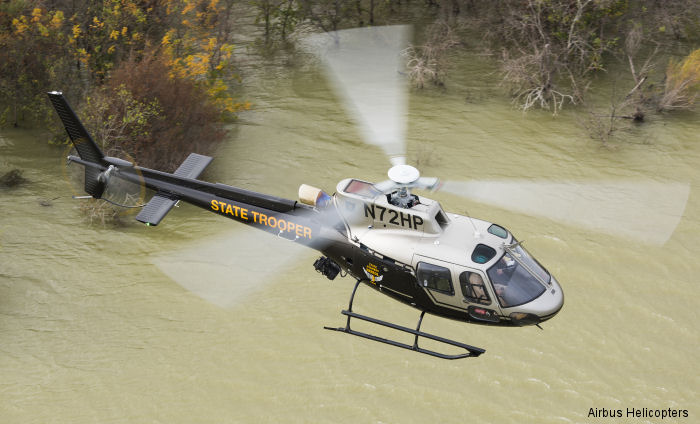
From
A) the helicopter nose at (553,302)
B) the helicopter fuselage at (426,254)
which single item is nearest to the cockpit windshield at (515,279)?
the helicopter fuselage at (426,254)

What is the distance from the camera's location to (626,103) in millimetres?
20000

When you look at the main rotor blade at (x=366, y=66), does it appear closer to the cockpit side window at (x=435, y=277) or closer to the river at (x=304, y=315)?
the river at (x=304, y=315)

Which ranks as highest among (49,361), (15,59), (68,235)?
(15,59)

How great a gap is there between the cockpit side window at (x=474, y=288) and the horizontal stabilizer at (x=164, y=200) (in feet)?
19.2

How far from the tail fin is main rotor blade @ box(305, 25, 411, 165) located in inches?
359

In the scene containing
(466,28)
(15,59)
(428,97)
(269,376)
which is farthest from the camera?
(466,28)

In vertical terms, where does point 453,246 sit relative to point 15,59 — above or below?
below

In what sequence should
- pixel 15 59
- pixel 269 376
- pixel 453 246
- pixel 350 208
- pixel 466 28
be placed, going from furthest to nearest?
pixel 466 28 → pixel 15 59 → pixel 269 376 → pixel 350 208 → pixel 453 246

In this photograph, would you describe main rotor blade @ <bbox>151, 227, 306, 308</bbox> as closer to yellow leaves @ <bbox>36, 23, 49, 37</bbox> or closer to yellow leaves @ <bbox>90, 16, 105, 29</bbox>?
yellow leaves @ <bbox>90, 16, 105, 29</bbox>

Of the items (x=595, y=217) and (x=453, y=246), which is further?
(x=595, y=217)

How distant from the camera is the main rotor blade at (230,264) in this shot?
14.3 m

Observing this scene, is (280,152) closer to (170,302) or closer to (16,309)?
(170,302)

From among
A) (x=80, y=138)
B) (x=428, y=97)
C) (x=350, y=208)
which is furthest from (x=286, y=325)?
(x=428, y=97)

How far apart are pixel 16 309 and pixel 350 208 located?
839 centimetres
